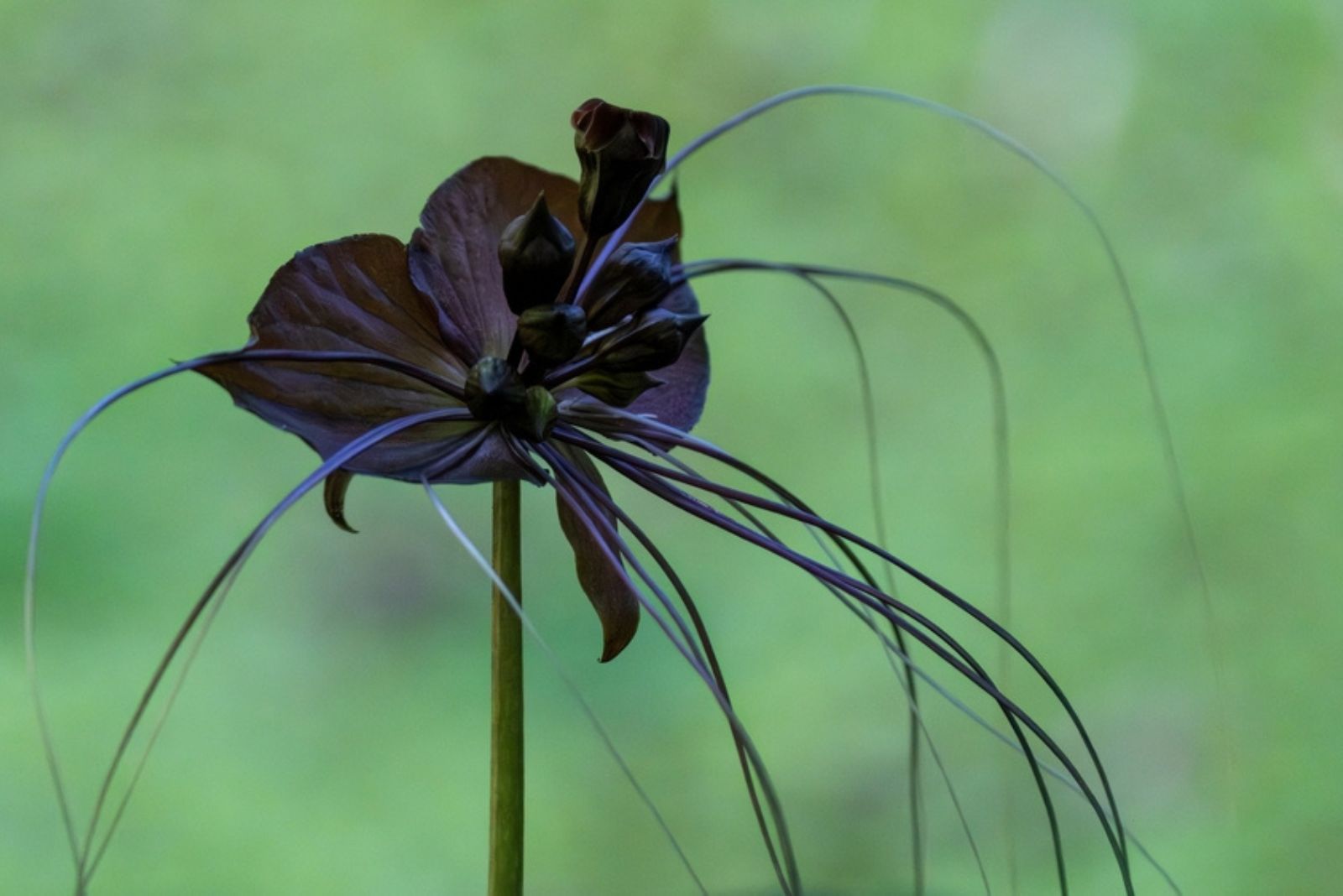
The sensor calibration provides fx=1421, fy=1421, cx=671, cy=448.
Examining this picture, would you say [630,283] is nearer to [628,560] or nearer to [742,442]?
[628,560]

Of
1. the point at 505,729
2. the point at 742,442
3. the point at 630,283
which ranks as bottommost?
the point at 505,729

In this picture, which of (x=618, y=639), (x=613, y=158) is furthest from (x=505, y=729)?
(x=613, y=158)

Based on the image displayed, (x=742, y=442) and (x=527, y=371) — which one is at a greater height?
(x=742, y=442)

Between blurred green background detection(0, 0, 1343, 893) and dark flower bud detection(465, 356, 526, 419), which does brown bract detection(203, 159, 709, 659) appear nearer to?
dark flower bud detection(465, 356, 526, 419)

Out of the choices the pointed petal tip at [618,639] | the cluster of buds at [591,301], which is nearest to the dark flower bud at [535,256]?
the cluster of buds at [591,301]

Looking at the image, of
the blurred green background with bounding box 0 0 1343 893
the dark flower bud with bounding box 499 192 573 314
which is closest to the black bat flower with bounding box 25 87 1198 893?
the dark flower bud with bounding box 499 192 573 314
